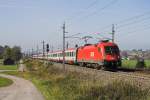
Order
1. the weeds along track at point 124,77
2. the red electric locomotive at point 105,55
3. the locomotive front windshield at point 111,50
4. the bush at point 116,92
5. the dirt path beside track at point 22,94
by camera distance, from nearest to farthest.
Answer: the bush at point 116,92 < the weeds along track at point 124,77 < the dirt path beside track at point 22,94 < the red electric locomotive at point 105,55 < the locomotive front windshield at point 111,50

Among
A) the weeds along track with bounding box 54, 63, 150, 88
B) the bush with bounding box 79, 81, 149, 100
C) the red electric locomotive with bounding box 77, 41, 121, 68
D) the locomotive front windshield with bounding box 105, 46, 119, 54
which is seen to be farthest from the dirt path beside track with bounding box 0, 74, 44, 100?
the bush with bounding box 79, 81, 149, 100

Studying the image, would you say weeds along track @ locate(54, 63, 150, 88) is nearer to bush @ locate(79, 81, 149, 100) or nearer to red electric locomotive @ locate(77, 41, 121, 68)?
bush @ locate(79, 81, 149, 100)

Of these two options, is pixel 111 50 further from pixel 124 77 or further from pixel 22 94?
pixel 124 77

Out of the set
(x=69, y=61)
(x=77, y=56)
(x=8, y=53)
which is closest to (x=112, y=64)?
(x=77, y=56)

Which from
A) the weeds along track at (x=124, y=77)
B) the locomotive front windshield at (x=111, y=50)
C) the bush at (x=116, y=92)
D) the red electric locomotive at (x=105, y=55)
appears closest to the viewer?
the bush at (x=116, y=92)

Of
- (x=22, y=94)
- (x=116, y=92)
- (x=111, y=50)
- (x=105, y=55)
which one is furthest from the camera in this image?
(x=22, y=94)

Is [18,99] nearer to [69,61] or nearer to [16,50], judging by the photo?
[69,61]

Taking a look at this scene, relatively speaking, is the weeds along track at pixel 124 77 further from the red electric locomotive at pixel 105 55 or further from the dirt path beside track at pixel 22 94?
the red electric locomotive at pixel 105 55

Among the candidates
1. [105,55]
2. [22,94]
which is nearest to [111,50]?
[105,55]

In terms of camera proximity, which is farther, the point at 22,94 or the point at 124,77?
the point at 22,94

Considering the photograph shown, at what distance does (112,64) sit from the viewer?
46.3 meters

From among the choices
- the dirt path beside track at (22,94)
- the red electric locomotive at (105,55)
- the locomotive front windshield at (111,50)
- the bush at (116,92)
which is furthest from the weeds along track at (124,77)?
the locomotive front windshield at (111,50)

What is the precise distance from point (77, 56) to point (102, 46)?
712 inches

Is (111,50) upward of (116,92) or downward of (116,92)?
upward
